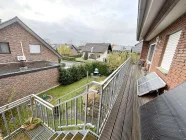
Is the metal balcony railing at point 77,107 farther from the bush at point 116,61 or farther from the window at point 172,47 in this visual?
the bush at point 116,61

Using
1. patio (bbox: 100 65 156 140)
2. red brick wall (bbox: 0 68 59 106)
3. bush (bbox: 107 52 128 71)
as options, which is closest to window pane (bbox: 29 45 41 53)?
red brick wall (bbox: 0 68 59 106)

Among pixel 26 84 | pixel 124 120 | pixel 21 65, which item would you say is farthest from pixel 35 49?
pixel 124 120

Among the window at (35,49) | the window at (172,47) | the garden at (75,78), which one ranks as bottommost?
the garden at (75,78)

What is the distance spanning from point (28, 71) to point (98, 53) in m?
19.0

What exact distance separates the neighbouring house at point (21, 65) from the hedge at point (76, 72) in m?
0.69

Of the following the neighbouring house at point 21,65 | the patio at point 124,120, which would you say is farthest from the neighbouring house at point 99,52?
the patio at point 124,120

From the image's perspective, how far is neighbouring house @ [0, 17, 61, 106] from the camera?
5953 mm

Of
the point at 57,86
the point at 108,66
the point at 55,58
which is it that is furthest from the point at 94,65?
the point at 57,86

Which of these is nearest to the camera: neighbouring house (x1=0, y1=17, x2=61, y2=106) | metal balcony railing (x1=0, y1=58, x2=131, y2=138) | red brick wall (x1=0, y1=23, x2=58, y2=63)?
metal balcony railing (x1=0, y1=58, x2=131, y2=138)

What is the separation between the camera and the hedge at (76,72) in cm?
1002

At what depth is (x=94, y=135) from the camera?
1.84 metres

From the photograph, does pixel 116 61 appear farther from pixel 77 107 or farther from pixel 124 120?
pixel 124 120

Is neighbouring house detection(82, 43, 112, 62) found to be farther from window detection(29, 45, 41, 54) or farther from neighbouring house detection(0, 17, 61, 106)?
window detection(29, 45, 41, 54)

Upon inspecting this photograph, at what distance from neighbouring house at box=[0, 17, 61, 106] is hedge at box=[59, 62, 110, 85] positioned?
2.25 ft
